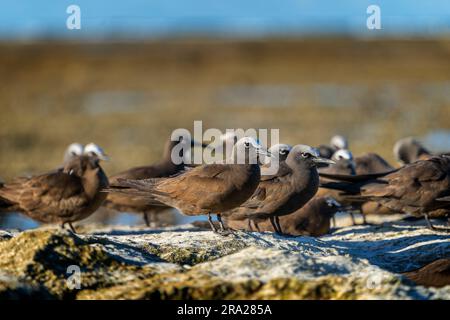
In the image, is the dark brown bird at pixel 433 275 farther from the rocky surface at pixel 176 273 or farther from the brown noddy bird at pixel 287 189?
the brown noddy bird at pixel 287 189

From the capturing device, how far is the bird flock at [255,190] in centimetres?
837

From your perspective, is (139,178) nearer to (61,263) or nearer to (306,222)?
(306,222)

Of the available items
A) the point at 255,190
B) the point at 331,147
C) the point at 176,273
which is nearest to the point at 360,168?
the point at 331,147

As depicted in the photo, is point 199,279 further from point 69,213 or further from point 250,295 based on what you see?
point 69,213

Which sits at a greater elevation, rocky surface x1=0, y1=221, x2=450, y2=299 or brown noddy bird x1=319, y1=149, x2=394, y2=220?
brown noddy bird x1=319, y1=149, x2=394, y2=220

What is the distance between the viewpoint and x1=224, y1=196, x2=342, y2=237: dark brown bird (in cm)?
980

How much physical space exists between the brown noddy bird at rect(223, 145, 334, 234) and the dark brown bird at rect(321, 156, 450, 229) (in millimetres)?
945

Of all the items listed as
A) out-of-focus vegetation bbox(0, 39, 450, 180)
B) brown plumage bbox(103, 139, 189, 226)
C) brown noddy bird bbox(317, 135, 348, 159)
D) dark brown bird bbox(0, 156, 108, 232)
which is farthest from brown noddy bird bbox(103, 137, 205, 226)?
out-of-focus vegetation bbox(0, 39, 450, 180)

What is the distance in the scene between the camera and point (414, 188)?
945cm

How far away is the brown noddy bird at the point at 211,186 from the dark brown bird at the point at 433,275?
6.50 feet

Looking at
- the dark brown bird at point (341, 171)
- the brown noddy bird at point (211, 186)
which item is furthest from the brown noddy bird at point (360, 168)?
the brown noddy bird at point (211, 186)

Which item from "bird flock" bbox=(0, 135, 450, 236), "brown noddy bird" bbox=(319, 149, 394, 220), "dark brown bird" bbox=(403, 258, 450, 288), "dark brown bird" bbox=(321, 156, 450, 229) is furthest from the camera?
"brown noddy bird" bbox=(319, 149, 394, 220)

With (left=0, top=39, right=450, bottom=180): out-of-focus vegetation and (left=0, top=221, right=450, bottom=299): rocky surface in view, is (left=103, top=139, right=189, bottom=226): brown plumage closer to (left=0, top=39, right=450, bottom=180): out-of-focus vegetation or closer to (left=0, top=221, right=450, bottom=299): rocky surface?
(left=0, top=221, right=450, bottom=299): rocky surface
